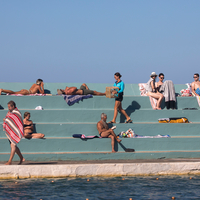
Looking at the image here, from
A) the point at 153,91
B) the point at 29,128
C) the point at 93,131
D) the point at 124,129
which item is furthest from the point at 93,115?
the point at 153,91

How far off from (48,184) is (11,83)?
25.2ft

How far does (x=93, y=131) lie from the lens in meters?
10.8

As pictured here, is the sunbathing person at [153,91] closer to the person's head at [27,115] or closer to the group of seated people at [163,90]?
the group of seated people at [163,90]

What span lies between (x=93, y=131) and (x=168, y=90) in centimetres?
351

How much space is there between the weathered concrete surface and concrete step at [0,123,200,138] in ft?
8.82

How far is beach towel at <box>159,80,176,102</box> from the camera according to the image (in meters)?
12.6

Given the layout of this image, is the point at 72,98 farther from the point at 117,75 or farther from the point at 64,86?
the point at 64,86

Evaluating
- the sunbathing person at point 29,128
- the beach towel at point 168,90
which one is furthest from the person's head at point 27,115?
the beach towel at point 168,90

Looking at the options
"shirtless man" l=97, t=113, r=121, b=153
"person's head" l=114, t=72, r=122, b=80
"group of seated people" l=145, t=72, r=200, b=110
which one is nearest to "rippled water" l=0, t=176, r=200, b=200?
"shirtless man" l=97, t=113, r=121, b=153

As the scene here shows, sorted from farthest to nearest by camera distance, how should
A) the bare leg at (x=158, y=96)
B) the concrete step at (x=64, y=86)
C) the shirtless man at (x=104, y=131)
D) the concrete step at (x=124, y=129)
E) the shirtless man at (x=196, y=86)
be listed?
the concrete step at (x=64, y=86) → the shirtless man at (x=196, y=86) → the bare leg at (x=158, y=96) → the concrete step at (x=124, y=129) → the shirtless man at (x=104, y=131)

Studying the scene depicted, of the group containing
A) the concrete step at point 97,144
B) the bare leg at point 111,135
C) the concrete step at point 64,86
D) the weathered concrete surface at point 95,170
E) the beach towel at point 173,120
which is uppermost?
the concrete step at point 64,86

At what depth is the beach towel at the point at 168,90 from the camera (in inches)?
495

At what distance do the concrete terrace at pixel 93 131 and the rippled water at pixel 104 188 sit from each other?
208 cm

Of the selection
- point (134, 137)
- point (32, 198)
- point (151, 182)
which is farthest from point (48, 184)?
point (134, 137)
